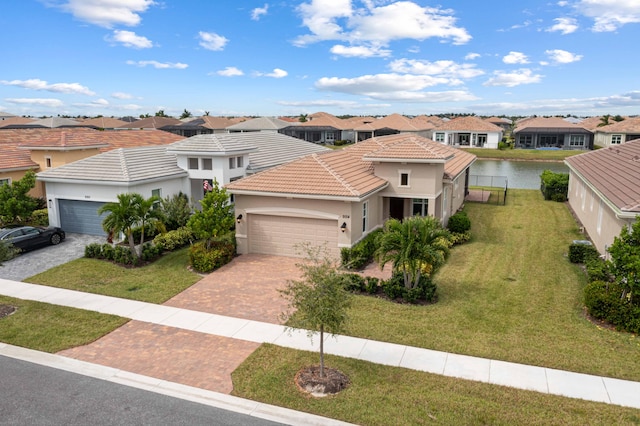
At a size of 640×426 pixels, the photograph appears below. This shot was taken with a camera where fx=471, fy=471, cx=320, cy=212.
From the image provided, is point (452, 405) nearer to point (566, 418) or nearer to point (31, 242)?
point (566, 418)

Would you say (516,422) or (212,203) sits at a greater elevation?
(212,203)

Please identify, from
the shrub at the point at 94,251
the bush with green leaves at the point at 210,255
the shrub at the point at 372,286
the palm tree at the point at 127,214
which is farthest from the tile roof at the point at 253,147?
the shrub at the point at 372,286

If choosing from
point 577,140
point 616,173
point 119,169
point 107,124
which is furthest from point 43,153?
point 577,140

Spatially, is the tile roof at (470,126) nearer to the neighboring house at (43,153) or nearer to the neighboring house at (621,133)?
the neighboring house at (621,133)

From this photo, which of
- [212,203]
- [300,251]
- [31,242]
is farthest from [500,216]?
[31,242]

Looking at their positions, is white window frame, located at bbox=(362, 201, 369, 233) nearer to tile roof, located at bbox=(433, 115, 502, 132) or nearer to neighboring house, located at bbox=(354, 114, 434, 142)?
neighboring house, located at bbox=(354, 114, 434, 142)

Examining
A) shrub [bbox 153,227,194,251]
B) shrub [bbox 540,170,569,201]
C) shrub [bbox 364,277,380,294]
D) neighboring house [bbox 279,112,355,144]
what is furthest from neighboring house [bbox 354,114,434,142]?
shrub [bbox 364,277,380,294]
